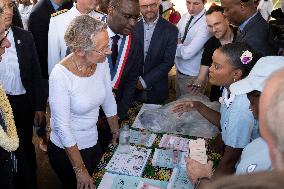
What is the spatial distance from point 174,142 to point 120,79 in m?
0.79

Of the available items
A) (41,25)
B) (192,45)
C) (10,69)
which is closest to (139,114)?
(10,69)

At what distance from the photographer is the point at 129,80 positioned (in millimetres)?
3223

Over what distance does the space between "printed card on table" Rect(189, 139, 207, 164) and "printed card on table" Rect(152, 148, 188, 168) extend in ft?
0.18

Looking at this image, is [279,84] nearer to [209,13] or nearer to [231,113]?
[231,113]

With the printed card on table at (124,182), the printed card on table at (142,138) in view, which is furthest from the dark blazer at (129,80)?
the printed card on table at (124,182)

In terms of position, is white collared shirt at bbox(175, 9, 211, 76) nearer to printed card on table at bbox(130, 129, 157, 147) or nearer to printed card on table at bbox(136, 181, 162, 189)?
printed card on table at bbox(130, 129, 157, 147)

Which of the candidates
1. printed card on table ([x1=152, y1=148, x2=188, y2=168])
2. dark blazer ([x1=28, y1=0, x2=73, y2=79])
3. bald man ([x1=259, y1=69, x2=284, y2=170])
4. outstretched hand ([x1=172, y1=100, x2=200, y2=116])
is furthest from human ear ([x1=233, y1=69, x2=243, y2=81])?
dark blazer ([x1=28, y1=0, x2=73, y2=79])

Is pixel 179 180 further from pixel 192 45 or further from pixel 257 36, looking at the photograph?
pixel 192 45

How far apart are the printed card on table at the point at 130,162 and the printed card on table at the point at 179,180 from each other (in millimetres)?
211

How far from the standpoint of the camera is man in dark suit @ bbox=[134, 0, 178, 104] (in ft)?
12.4

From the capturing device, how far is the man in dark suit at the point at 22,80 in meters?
2.96

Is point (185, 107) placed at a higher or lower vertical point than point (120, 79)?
lower

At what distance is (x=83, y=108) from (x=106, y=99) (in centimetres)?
35

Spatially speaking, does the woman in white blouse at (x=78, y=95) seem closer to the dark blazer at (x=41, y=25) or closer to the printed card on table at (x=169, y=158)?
the printed card on table at (x=169, y=158)
